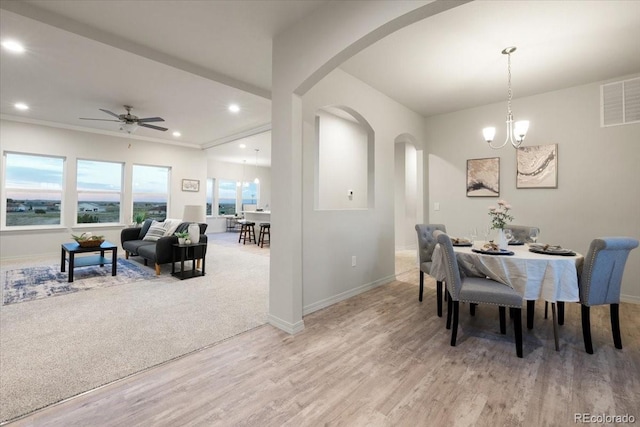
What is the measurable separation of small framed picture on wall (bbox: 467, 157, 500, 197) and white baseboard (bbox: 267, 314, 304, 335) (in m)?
3.70

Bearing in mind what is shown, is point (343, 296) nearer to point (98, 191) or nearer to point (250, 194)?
point (98, 191)

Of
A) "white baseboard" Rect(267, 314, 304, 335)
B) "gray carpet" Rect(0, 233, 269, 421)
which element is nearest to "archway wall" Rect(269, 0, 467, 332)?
"white baseboard" Rect(267, 314, 304, 335)

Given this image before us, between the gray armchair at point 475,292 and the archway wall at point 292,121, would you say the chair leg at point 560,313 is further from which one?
the archway wall at point 292,121

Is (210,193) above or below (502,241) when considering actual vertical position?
above

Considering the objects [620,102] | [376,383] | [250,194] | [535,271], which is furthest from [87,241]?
[250,194]

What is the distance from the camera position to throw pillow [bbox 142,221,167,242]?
17.8 ft

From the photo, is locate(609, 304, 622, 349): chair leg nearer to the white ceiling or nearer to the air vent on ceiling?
the white ceiling

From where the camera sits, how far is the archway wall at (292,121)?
2.28 m

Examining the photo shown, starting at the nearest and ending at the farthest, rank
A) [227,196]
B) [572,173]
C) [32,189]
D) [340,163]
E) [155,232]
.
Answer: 1. [572,173]
2. [340,163]
3. [155,232]
4. [32,189]
5. [227,196]

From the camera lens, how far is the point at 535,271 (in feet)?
7.53

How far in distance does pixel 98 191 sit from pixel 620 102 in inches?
392

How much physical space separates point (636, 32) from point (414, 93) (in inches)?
85.5

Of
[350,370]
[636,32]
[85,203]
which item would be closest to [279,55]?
[350,370]

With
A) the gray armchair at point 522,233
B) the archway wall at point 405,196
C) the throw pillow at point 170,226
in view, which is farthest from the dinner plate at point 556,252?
the throw pillow at point 170,226
